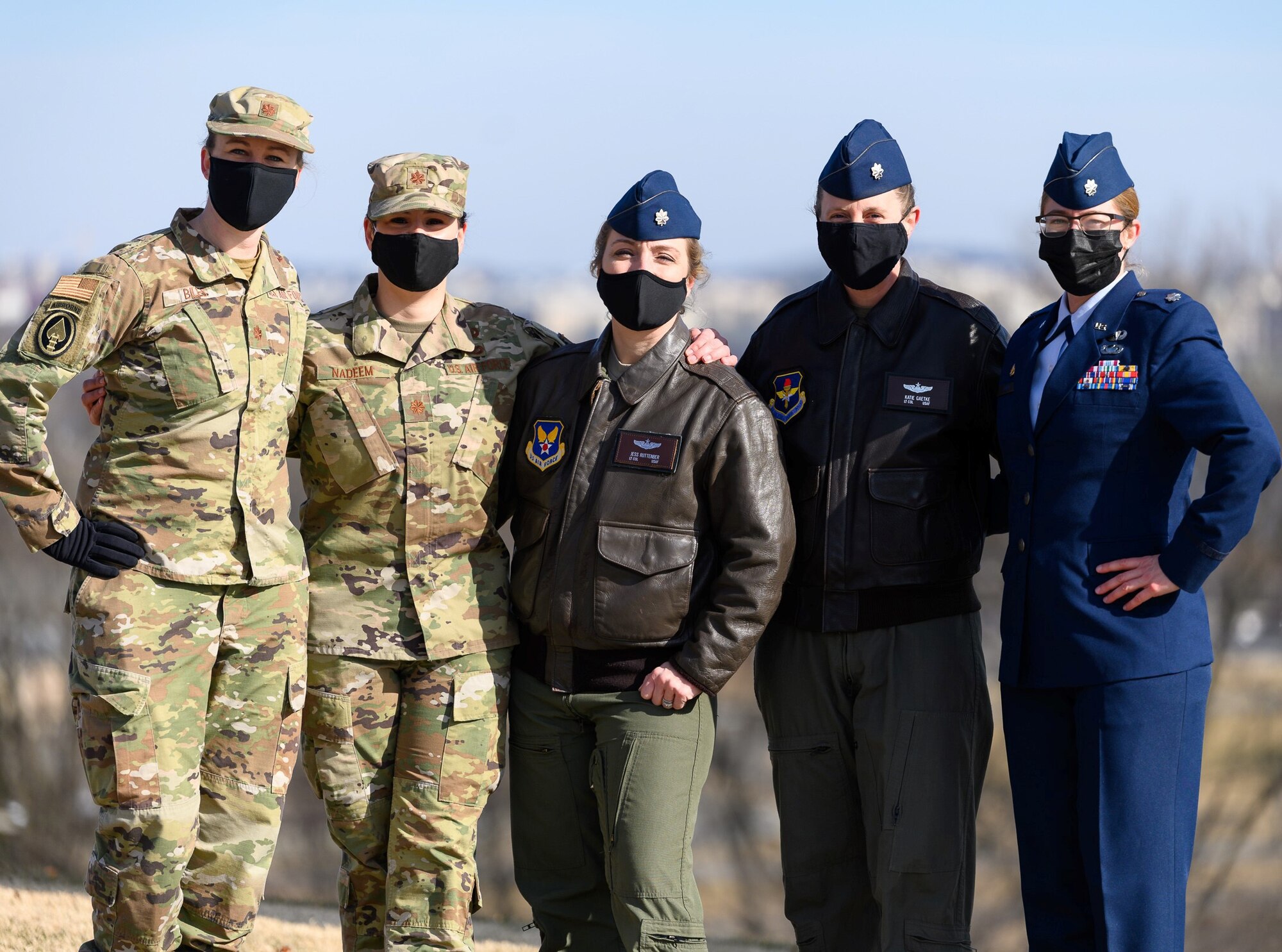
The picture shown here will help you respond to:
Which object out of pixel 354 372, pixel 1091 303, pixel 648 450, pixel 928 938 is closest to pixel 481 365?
pixel 354 372

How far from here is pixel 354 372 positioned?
147 inches

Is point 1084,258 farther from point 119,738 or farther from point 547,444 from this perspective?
point 119,738

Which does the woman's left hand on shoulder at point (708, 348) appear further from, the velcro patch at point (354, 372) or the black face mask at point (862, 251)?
the velcro patch at point (354, 372)

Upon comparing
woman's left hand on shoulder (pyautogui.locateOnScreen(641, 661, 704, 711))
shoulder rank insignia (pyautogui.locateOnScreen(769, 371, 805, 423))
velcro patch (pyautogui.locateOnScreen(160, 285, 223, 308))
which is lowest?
woman's left hand on shoulder (pyautogui.locateOnScreen(641, 661, 704, 711))

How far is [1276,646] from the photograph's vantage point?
17641 mm

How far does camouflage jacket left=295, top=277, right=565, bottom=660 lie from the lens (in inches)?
144

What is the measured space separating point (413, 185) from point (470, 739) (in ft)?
4.94

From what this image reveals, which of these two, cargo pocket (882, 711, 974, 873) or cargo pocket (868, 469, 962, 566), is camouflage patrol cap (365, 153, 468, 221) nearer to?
cargo pocket (868, 469, 962, 566)

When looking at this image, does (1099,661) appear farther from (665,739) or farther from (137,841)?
(137,841)

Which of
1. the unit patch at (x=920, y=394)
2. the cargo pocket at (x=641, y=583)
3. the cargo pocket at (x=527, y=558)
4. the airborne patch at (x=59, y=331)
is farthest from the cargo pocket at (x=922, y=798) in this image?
the airborne patch at (x=59, y=331)

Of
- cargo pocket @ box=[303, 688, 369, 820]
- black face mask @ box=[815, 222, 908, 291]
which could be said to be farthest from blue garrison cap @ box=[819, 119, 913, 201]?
cargo pocket @ box=[303, 688, 369, 820]

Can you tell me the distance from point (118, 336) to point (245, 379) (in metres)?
0.33

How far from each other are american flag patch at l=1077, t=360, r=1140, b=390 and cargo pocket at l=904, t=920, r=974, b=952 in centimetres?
145

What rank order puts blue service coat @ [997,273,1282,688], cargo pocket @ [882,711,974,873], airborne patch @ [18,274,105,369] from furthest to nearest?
cargo pocket @ [882,711,974,873], airborne patch @ [18,274,105,369], blue service coat @ [997,273,1282,688]
